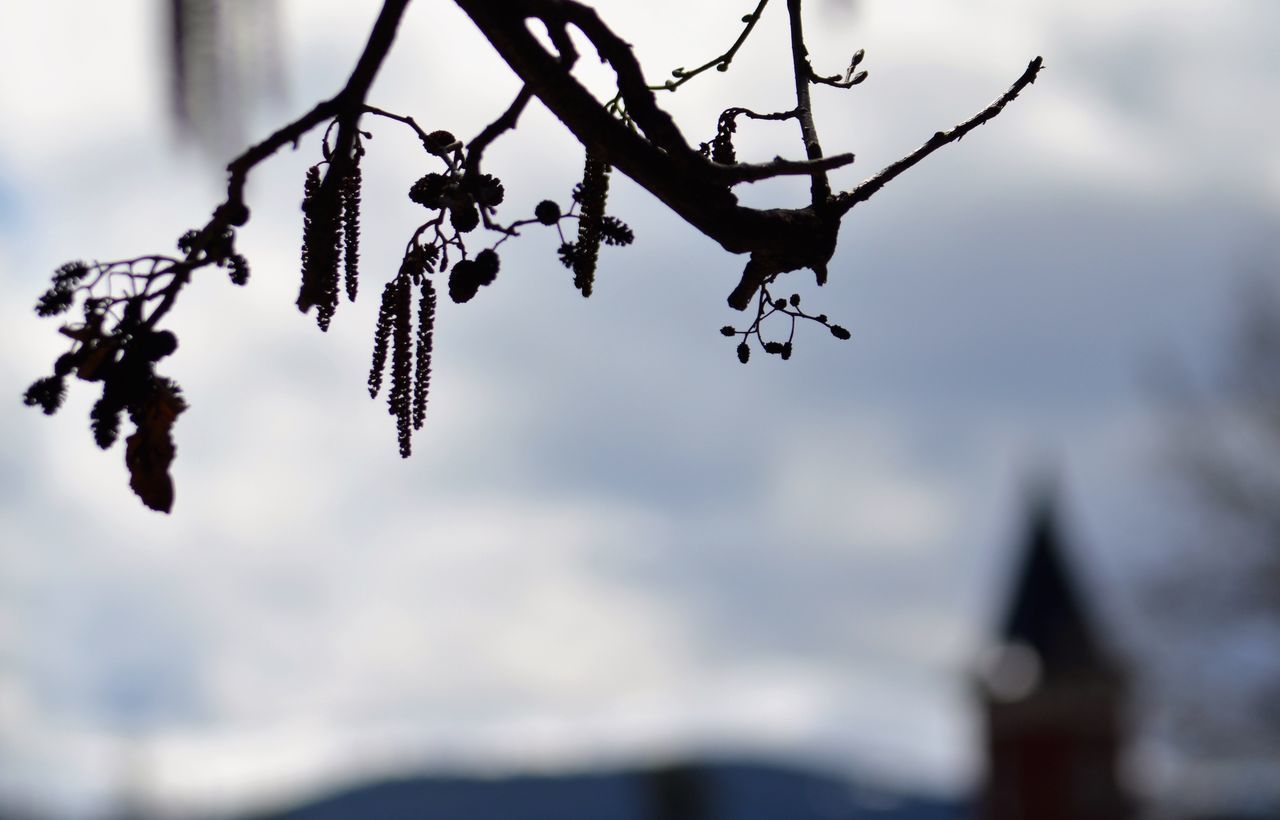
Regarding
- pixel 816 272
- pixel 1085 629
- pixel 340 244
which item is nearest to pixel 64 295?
pixel 340 244

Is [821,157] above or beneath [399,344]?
above

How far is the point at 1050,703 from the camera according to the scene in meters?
55.9

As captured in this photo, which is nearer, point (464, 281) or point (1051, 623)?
point (464, 281)

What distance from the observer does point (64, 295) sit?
7.32 feet

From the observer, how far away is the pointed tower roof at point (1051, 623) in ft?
182

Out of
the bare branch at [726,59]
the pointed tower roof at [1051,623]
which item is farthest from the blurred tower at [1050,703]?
the bare branch at [726,59]

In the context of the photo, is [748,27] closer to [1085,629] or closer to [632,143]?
[632,143]

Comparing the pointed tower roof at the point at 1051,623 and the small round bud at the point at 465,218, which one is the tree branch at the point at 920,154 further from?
the pointed tower roof at the point at 1051,623

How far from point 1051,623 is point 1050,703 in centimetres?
236

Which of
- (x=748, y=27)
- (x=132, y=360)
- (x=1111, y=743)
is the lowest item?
(x=132, y=360)

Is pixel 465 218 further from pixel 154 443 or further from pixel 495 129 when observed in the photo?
pixel 154 443

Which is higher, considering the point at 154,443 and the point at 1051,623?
the point at 1051,623

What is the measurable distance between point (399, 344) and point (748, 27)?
2.60ft

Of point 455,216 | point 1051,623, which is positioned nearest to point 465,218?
point 455,216
